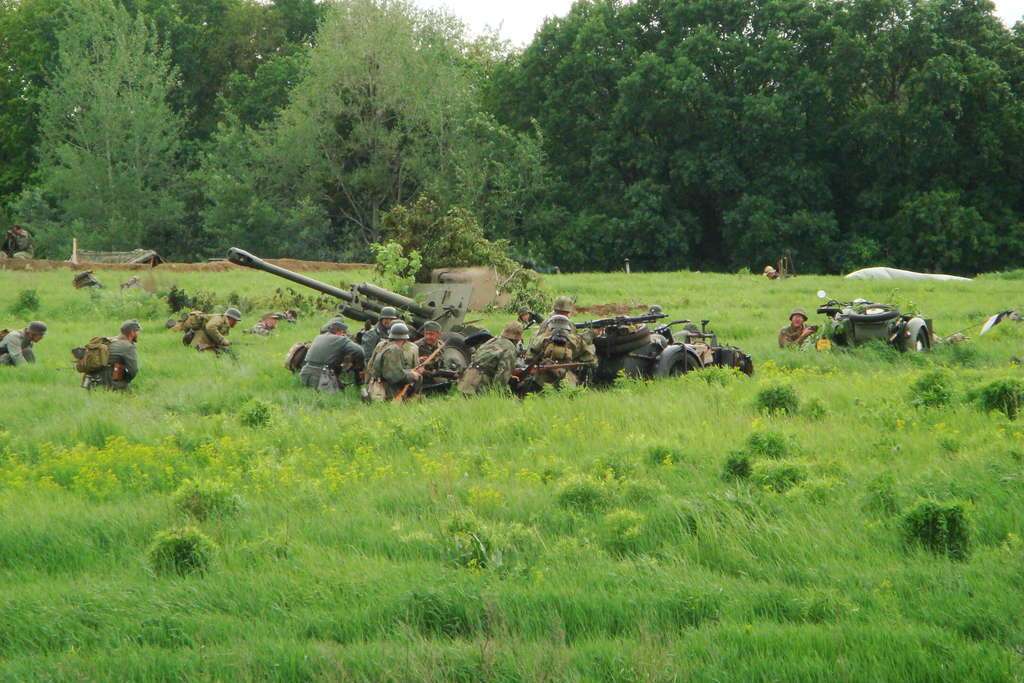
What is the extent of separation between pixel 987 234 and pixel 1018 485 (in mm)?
41526

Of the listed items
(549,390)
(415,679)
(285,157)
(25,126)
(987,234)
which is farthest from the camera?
(25,126)

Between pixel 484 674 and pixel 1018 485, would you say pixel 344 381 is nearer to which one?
pixel 1018 485

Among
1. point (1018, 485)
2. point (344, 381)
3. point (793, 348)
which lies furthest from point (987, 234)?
point (1018, 485)

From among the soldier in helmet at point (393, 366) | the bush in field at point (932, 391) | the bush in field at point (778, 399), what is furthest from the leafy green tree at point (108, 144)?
the bush in field at point (932, 391)

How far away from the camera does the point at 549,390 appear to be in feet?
56.3

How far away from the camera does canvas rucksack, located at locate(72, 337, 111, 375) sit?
18.8 m

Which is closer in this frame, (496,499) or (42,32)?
(496,499)

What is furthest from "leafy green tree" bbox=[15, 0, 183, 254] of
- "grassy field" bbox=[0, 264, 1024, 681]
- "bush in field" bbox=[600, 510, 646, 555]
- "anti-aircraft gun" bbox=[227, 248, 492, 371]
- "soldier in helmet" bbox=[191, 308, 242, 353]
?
"bush in field" bbox=[600, 510, 646, 555]

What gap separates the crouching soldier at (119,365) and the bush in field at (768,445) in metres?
10.1

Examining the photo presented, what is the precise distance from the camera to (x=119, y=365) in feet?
62.3

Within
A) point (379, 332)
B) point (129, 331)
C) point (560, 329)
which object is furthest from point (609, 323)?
point (129, 331)

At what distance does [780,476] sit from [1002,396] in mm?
4144

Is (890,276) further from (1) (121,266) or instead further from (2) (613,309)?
(1) (121,266)

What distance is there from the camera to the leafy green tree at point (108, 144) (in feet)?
186
